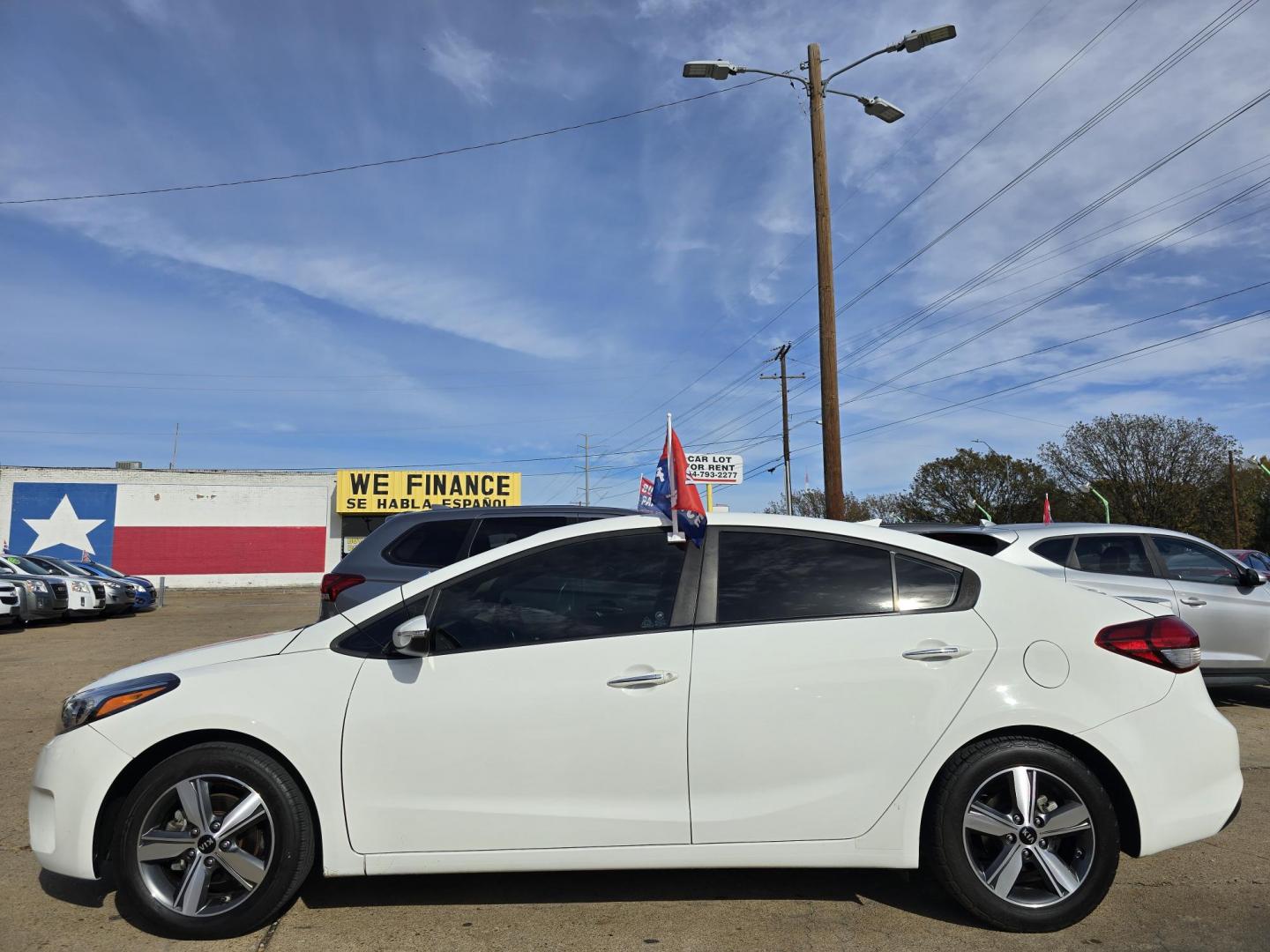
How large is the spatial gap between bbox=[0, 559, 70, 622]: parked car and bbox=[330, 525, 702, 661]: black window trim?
16.7 metres

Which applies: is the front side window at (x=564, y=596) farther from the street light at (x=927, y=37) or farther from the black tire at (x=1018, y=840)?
the street light at (x=927, y=37)

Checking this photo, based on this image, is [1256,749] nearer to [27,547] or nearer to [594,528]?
[594,528]

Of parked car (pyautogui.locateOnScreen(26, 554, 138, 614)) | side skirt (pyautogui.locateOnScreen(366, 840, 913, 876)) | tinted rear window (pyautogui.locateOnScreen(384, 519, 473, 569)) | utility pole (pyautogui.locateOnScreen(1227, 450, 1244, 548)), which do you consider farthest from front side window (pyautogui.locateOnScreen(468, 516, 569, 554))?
utility pole (pyautogui.locateOnScreen(1227, 450, 1244, 548))

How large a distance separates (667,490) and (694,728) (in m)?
0.99

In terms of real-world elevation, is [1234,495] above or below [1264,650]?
above

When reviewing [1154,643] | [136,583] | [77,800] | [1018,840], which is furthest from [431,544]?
[136,583]

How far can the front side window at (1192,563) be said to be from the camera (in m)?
7.14

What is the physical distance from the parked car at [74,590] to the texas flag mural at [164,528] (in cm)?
1986

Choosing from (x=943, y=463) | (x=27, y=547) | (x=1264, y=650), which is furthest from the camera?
(x=943, y=463)

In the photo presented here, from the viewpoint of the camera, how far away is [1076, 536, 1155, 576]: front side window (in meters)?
7.11

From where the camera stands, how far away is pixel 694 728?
10.5 feet

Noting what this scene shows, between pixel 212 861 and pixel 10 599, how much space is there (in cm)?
1624

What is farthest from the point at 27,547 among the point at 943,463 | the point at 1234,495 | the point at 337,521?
the point at 1234,495

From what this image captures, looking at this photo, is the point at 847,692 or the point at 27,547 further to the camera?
the point at 27,547
